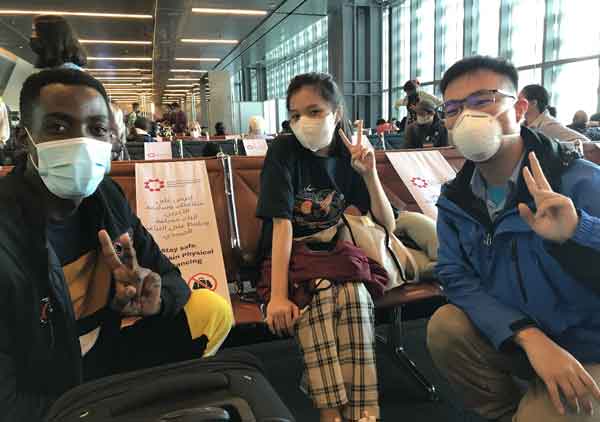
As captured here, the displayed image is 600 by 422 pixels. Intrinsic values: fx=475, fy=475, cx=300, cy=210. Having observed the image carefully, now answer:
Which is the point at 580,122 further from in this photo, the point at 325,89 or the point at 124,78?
the point at 124,78

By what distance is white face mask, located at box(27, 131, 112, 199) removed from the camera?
Answer: 1221mm

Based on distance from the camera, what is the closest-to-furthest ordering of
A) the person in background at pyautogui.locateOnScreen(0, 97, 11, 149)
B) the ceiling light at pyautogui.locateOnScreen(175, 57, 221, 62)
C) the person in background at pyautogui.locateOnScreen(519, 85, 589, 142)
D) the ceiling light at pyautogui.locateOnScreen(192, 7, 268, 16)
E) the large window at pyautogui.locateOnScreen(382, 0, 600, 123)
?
1. the person in background at pyautogui.locateOnScreen(0, 97, 11, 149)
2. the person in background at pyautogui.locateOnScreen(519, 85, 589, 142)
3. the large window at pyautogui.locateOnScreen(382, 0, 600, 123)
4. the ceiling light at pyautogui.locateOnScreen(192, 7, 268, 16)
5. the ceiling light at pyautogui.locateOnScreen(175, 57, 221, 62)

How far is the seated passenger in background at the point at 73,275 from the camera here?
1109 mm

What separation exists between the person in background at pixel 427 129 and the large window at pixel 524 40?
174 cm

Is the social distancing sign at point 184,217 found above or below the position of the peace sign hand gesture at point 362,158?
below

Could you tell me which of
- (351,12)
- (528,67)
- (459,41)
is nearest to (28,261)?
(528,67)

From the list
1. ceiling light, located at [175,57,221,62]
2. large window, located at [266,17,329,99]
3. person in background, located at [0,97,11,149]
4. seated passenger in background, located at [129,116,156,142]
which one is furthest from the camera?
ceiling light, located at [175,57,221,62]

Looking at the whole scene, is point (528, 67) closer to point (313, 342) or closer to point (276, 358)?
point (276, 358)

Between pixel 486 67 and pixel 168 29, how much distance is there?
13908 millimetres

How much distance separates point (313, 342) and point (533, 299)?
0.70 metres

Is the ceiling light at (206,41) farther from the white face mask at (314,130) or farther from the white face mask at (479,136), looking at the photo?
the white face mask at (479,136)

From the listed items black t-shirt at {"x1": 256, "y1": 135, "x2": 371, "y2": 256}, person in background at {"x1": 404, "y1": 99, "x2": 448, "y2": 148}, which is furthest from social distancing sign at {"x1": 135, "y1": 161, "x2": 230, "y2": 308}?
person in background at {"x1": 404, "y1": 99, "x2": 448, "y2": 148}

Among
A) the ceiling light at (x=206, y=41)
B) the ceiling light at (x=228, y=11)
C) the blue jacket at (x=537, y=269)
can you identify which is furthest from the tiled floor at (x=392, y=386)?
the ceiling light at (x=206, y=41)

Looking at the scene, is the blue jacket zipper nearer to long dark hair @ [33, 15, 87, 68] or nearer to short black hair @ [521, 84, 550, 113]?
long dark hair @ [33, 15, 87, 68]
